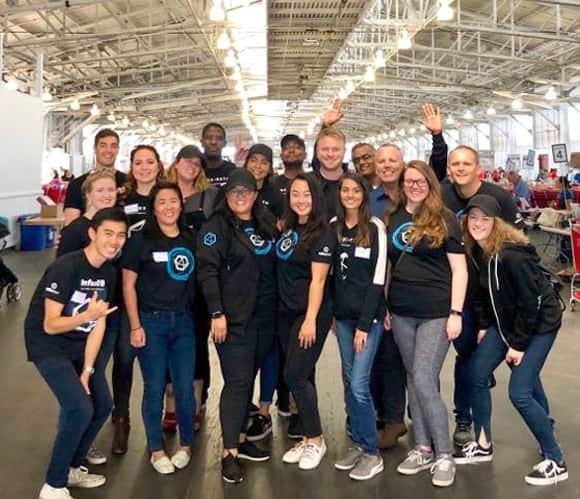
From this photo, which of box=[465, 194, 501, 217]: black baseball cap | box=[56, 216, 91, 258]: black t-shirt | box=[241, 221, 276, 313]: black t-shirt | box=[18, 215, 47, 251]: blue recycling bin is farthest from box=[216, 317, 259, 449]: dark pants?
box=[18, 215, 47, 251]: blue recycling bin

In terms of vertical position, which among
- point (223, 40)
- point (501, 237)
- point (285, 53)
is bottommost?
point (501, 237)

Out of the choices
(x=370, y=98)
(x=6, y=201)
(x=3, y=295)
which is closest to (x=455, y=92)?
(x=370, y=98)

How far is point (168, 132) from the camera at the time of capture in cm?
2683

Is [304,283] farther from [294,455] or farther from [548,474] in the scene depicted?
[548,474]

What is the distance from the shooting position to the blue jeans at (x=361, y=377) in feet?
8.17

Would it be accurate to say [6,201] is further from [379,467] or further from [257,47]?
[379,467]

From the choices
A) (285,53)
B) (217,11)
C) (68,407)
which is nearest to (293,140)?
(68,407)

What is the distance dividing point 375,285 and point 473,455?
1032 mm

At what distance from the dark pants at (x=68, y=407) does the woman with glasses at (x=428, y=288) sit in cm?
139

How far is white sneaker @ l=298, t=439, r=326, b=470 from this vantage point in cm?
260

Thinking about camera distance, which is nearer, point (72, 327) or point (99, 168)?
point (72, 327)

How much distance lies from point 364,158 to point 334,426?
1550 mm

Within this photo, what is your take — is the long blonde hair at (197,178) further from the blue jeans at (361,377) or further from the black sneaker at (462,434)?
the black sneaker at (462,434)

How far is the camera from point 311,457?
103 inches
